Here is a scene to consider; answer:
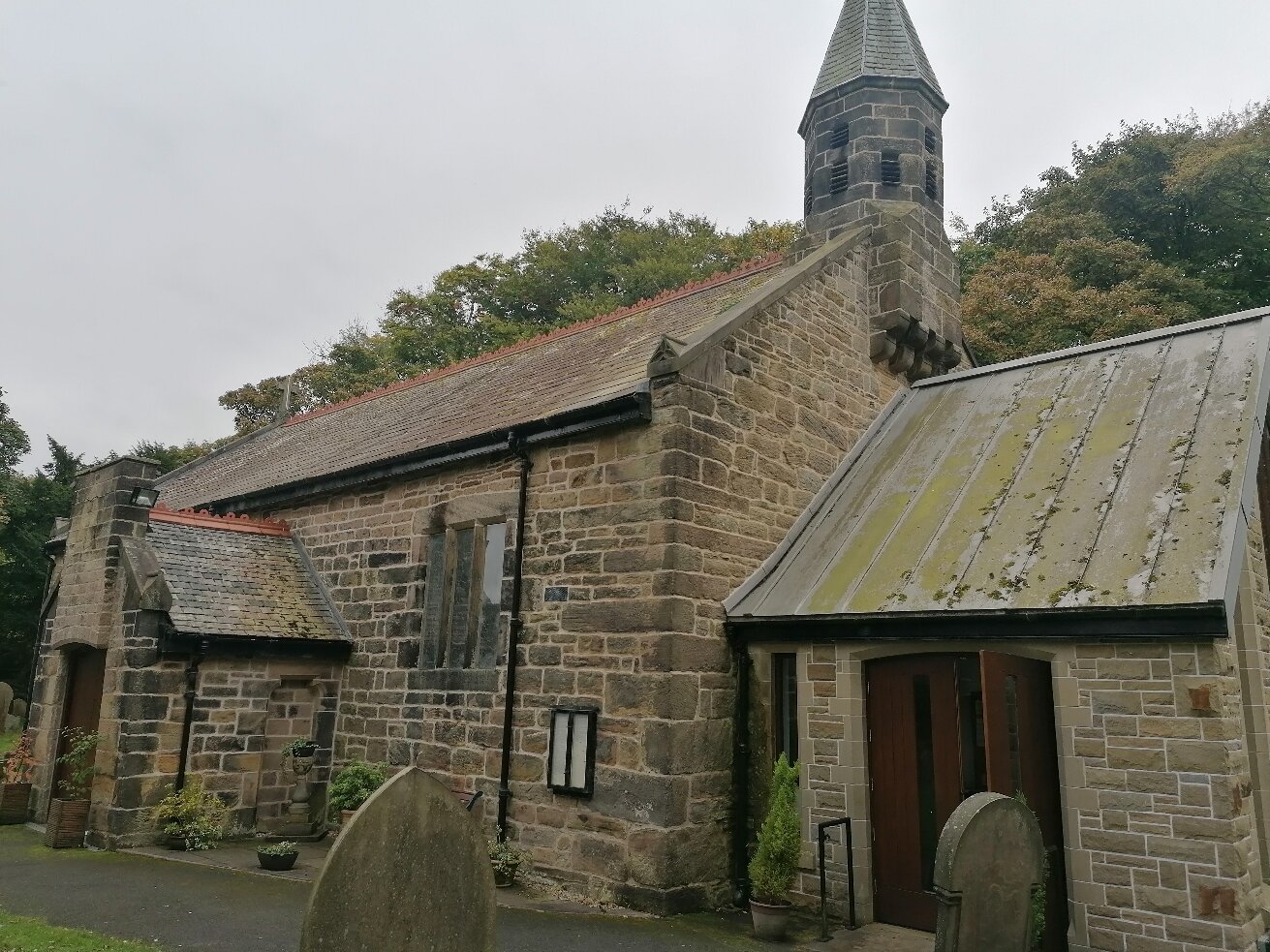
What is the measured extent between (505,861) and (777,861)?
2967mm

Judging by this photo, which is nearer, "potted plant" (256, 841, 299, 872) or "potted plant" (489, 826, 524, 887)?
"potted plant" (489, 826, 524, 887)

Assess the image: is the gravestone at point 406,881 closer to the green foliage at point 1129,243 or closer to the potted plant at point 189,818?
the potted plant at point 189,818

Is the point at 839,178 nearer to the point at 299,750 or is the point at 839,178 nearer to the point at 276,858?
the point at 299,750

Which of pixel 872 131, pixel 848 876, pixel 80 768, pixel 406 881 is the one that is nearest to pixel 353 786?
pixel 80 768

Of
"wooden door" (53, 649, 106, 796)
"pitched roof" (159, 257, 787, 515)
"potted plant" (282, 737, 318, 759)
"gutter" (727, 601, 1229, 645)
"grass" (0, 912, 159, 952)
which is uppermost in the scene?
"pitched roof" (159, 257, 787, 515)

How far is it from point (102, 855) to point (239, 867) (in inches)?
73.5

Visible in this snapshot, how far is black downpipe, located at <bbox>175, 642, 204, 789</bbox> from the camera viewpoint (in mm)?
11055

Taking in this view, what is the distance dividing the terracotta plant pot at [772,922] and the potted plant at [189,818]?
6.83 m

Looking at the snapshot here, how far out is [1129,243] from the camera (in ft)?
80.7

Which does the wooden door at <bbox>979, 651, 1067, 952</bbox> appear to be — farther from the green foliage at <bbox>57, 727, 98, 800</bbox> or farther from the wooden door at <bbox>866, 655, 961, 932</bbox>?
the green foliage at <bbox>57, 727, 98, 800</bbox>

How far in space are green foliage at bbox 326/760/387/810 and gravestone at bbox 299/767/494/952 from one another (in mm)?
6416

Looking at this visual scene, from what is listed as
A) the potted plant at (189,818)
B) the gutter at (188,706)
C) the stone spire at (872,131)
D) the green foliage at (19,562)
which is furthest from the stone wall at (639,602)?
the green foliage at (19,562)

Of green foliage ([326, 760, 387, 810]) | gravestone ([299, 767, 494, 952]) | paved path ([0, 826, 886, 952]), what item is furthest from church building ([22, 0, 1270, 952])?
gravestone ([299, 767, 494, 952])

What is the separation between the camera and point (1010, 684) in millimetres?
7418
